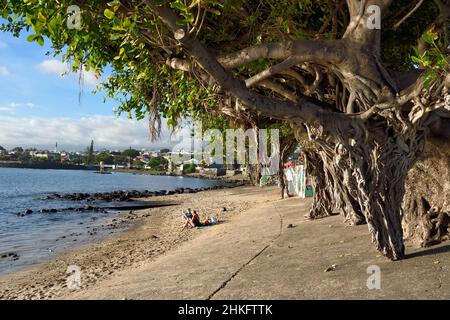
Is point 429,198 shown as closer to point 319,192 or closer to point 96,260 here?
point 319,192

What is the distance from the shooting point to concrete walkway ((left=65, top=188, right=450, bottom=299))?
6.69 m

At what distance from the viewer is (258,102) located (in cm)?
762

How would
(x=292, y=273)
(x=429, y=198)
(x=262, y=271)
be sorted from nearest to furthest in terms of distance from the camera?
(x=292, y=273)
(x=262, y=271)
(x=429, y=198)

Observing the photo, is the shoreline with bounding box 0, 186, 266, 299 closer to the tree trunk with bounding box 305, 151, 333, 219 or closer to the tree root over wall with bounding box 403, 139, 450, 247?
the tree trunk with bounding box 305, 151, 333, 219

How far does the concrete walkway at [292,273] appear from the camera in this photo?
6.69m

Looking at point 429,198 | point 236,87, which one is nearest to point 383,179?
point 429,198

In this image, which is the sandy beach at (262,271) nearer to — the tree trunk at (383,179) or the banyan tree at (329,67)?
the tree trunk at (383,179)

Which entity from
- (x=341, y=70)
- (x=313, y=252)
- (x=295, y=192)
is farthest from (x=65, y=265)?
(x=295, y=192)

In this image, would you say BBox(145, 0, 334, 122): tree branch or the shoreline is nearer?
BBox(145, 0, 334, 122): tree branch

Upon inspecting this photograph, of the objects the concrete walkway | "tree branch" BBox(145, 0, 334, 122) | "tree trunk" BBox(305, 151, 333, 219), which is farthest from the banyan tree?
"tree trunk" BBox(305, 151, 333, 219)

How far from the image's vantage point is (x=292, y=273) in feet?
26.5
